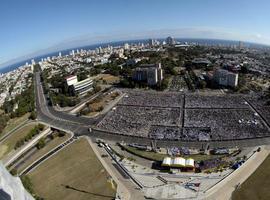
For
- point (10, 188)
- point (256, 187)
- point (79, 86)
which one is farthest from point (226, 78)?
point (10, 188)

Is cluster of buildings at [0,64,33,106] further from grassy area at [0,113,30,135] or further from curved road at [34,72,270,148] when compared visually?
grassy area at [0,113,30,135]

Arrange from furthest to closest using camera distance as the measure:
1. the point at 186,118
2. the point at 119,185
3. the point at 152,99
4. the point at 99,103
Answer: the point at 152,99 → the point at 99,103 → the point at 186,118 → the point at 119,185

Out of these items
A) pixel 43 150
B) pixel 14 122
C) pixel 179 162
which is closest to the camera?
pixel 179 162

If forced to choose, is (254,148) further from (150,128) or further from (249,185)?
(150,128)

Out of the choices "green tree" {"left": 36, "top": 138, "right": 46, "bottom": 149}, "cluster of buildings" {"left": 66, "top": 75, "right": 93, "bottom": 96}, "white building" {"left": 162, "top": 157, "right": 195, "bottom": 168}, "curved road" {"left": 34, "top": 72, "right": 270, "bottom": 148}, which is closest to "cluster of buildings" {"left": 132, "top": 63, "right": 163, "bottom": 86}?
"cluster of buildings" {"left": 66, "top": 75, "right": 93, "bottom": 96}

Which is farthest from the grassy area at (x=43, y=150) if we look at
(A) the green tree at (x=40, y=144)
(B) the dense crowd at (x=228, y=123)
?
(B) the dense crowd at (x=228, y=123)

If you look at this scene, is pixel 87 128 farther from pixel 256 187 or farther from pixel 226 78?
pixel 226 78

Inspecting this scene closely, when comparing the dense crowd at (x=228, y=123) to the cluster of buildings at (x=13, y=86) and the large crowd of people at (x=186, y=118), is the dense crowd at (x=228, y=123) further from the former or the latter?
the cluster of buildings at (x=13, y=86)
